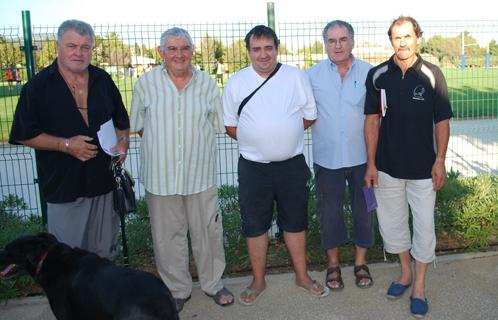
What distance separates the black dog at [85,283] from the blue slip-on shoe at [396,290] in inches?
75.9

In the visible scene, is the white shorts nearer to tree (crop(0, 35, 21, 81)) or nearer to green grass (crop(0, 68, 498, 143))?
green grass (crop(0, 68, 498, 143))

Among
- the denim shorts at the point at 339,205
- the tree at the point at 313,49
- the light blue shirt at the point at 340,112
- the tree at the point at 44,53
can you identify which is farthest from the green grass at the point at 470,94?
the denim shorts at the point at 339,205

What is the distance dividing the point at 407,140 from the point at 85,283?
7.91 ft

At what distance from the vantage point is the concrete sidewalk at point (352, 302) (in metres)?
3.85

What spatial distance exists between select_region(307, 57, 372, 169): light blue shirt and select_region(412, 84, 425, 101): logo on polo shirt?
49 cm

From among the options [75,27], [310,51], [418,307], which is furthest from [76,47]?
[310,51]

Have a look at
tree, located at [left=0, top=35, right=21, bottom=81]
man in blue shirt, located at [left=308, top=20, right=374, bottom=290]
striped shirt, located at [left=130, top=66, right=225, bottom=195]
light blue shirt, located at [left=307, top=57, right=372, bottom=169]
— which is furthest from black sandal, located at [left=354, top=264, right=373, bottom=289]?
tree, located at [left=0, top=35, right=21, bottom=81]

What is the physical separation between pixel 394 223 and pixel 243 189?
124cm

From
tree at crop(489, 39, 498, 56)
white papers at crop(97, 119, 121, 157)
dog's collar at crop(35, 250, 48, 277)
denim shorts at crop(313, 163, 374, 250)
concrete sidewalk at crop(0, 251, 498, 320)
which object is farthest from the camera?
tree at crop(489, 39, 498, 56)

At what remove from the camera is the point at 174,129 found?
3732 millimetres

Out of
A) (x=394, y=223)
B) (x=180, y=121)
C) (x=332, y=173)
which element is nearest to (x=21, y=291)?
(x=180, y=121)

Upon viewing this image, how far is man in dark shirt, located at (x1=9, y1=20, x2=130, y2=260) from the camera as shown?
332 centimetres

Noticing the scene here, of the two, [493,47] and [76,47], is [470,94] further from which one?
[76,47]

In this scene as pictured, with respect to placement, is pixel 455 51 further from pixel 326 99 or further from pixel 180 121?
pixel 180 121
